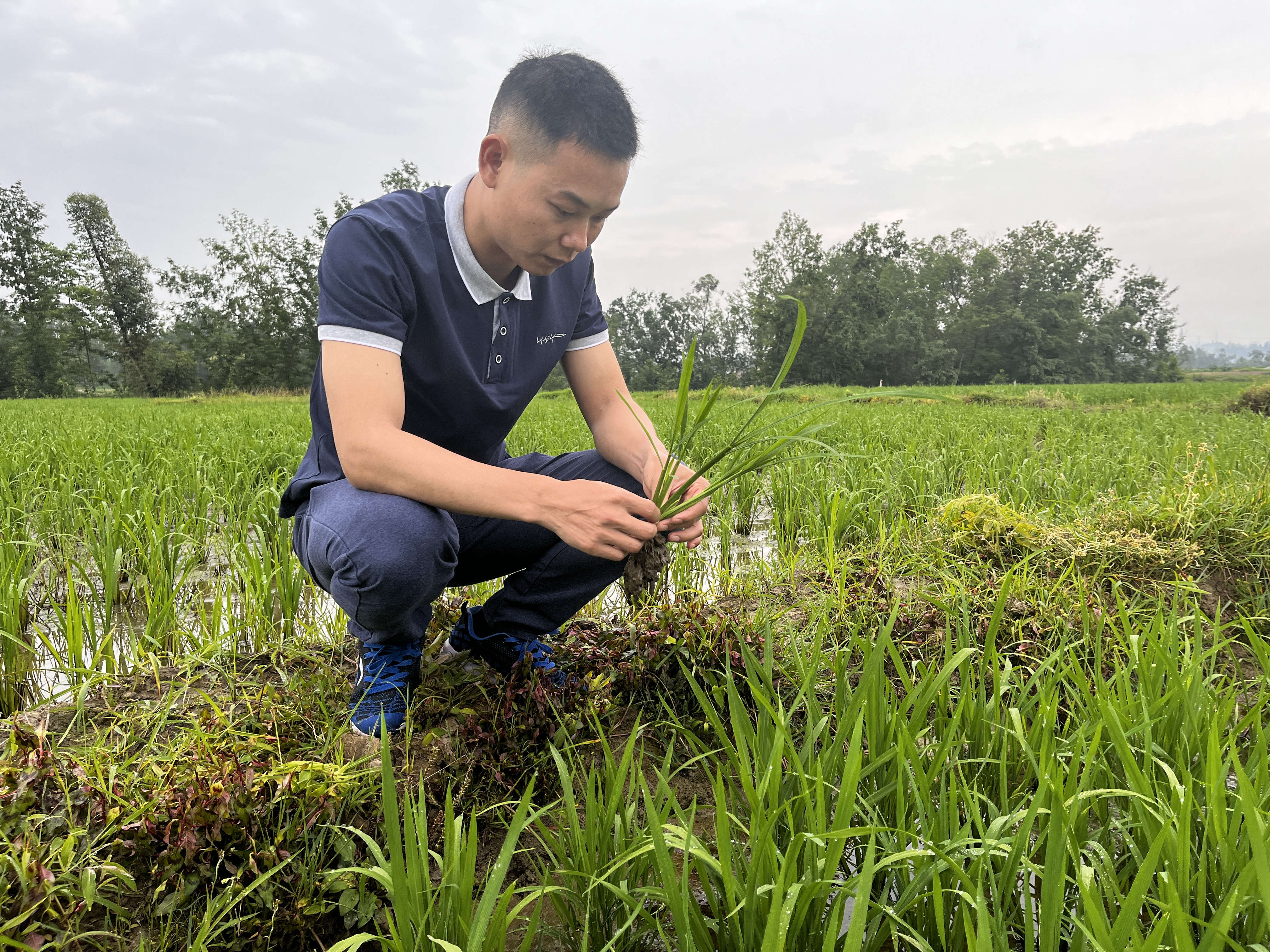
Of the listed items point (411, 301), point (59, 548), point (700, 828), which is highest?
point (411, 301)

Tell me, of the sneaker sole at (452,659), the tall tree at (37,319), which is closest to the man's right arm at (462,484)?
the sneaker sole at (452,659)

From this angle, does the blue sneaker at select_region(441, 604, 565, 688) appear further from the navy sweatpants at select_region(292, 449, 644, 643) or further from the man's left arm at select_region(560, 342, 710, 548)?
the man's left arm at select_region(560, 342, 710, 548)

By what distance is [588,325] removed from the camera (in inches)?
87.7

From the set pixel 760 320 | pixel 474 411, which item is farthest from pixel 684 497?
pixel 760 320

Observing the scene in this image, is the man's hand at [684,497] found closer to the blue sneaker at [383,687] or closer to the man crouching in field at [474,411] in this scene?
the man crouching in field at [474,411]

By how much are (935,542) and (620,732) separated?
65.9 inches

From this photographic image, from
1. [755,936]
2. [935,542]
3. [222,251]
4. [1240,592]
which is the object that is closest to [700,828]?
[755,936]

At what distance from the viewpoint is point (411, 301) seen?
5.74 ft

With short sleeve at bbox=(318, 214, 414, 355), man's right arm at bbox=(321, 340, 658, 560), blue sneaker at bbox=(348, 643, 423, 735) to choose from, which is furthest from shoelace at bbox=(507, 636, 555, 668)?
short sleeve at bbox=(318, 214, 414, 355)

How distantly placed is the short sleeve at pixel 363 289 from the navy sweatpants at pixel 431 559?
378 millimetres

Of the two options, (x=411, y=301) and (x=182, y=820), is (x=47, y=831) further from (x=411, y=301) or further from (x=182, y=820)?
(x=411, y=301)

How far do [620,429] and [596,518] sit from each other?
623 mm

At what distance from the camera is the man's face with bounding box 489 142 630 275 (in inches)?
62.8

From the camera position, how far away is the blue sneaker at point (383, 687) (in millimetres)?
1602
